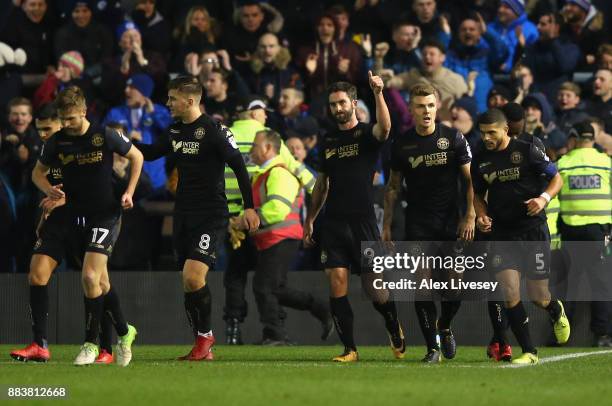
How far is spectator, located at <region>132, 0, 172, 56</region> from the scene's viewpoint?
66.3 feet

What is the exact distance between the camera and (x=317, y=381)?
407 inches

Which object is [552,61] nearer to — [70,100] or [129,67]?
[129,67]

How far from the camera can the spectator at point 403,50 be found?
19.0m

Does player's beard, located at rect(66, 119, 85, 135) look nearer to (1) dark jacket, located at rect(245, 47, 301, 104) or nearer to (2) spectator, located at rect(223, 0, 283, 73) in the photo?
(1) dark jacket, located at rect(245, 47, 301, 104)

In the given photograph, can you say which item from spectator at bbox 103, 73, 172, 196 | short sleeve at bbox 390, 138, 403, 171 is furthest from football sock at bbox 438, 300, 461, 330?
spectator at bbox 103, 73, 172, 196

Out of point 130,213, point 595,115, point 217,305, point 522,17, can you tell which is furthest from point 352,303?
point 522,17

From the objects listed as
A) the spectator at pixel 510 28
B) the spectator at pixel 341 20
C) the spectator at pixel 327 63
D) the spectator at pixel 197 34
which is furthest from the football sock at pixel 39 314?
the spectator at pixel 510 28

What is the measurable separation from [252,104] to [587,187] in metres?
3.81

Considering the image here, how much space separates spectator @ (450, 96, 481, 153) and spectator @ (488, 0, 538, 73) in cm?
198

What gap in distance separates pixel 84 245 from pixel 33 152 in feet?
19.3

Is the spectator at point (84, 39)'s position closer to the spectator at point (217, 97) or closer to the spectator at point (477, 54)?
the spectator at point (217, 97)

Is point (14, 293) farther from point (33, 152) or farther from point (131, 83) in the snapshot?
point (131, 83)

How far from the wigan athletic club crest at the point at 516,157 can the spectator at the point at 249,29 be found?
25.3ft

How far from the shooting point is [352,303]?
16344 millimetres
